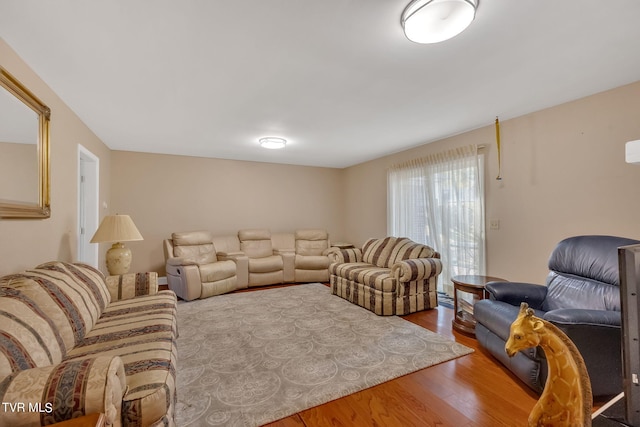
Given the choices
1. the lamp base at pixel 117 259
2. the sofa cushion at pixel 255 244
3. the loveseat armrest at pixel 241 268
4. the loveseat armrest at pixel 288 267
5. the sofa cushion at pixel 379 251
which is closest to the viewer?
the lamp base at pixel 117 259

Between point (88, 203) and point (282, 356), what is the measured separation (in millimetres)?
3271

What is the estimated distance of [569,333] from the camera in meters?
1.61

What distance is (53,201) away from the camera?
2359mm

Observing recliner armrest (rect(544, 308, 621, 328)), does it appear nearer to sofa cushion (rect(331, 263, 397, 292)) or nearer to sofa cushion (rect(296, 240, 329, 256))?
sofa cushion (rect(331, 263, 397, 292))

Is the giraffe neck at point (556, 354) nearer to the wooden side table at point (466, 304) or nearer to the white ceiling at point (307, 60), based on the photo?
the white ceiling at point (307, 60)

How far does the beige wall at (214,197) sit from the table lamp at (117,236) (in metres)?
1.74

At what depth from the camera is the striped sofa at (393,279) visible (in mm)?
3197

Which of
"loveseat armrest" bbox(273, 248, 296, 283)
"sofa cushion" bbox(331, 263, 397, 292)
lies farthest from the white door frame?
"sofa cushion" bbox(331, 263, 397, 292)

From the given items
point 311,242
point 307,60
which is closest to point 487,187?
point 307,60

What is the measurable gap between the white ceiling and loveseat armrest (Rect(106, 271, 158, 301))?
1.69m

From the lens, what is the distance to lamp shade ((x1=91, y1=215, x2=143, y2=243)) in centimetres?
283

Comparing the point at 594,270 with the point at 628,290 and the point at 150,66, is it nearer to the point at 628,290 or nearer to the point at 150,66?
the point at 628,290

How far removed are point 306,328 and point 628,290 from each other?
260 cm

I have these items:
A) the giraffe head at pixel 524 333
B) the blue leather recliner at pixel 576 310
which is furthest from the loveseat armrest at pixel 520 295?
the giraffe head at pixel 524 333
